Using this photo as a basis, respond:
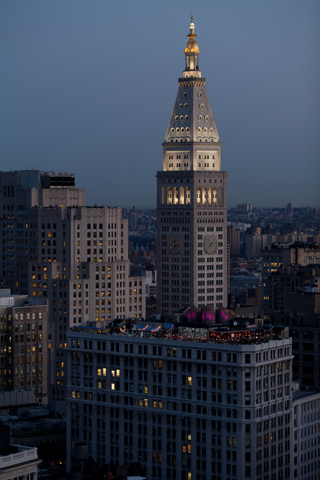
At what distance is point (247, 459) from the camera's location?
571 ft

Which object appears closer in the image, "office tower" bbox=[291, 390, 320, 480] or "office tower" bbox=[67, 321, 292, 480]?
"office tower" bbox=[67, 321, 292, 480]

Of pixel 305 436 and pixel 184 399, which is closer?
pixel 184 399

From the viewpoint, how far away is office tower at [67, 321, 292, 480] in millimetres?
175625

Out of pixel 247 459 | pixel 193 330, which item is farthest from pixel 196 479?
pixel 193 330

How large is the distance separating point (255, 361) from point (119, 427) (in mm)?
21205

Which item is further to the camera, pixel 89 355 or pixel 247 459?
pixel 89 355

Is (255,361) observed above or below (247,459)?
above

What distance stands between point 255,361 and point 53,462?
A: 33033mm

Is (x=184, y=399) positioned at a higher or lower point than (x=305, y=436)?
→ higher

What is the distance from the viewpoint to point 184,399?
181000mm

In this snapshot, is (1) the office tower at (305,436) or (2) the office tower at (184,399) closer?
(2) the office tower at (184,399)

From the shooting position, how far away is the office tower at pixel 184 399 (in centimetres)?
17562

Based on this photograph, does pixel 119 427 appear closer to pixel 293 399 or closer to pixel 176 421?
pixel 176 421

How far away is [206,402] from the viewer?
585 feet
